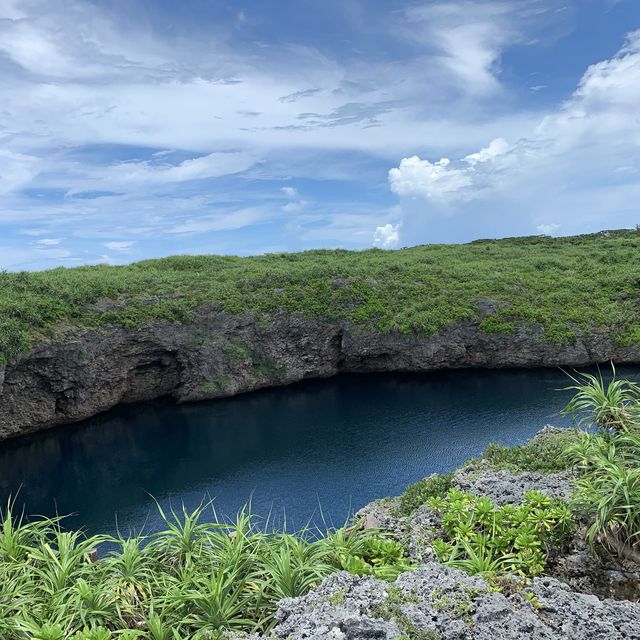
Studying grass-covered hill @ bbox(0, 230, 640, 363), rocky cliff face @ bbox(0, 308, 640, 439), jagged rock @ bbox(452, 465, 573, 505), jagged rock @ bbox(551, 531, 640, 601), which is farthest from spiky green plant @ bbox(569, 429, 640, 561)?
rocky cliff face @ bbox(0, 308, 640, 439)

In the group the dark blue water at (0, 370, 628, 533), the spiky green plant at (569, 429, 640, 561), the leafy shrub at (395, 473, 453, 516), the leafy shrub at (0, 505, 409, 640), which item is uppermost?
the spiky green plant at (569, 429, 640, 561)

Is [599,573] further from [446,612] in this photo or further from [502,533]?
[446,612]

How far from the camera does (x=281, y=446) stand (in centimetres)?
2347

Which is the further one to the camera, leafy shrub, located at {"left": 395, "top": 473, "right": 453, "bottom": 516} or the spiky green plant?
leafy shrub, located at {"left": 395, "top": 473, "right": 453, "bottom": 516}

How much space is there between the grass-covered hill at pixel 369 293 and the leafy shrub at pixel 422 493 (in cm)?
2226

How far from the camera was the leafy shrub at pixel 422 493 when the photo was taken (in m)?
10.3

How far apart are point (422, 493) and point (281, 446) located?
13.5m

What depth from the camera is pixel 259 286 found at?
1400 inches

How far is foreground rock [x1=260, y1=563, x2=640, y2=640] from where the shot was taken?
5.18 meters

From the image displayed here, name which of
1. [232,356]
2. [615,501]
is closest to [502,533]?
[615,501]

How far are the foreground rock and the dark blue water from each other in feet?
32.3

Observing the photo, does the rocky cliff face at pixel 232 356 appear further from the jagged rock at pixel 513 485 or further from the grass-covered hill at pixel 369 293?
the jagged rock at pixel 513 485

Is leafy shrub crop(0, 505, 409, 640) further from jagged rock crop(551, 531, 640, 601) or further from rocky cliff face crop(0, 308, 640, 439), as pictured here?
rocky cliff face crop(0, 308, 640, 439)

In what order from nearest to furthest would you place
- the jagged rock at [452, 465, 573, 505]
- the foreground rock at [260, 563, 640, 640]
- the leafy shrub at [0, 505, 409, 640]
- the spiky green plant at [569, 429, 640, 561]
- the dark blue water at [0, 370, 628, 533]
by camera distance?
the foreground rock at [260, 563, 640, 640], the leafy shrub at [0, 505, 409, 640], the spiky green plant at [569, 429, 640, 561], the jagged rock at [452, 465, 573, 505], the dark blue water at [0, 370, 628, 533]
